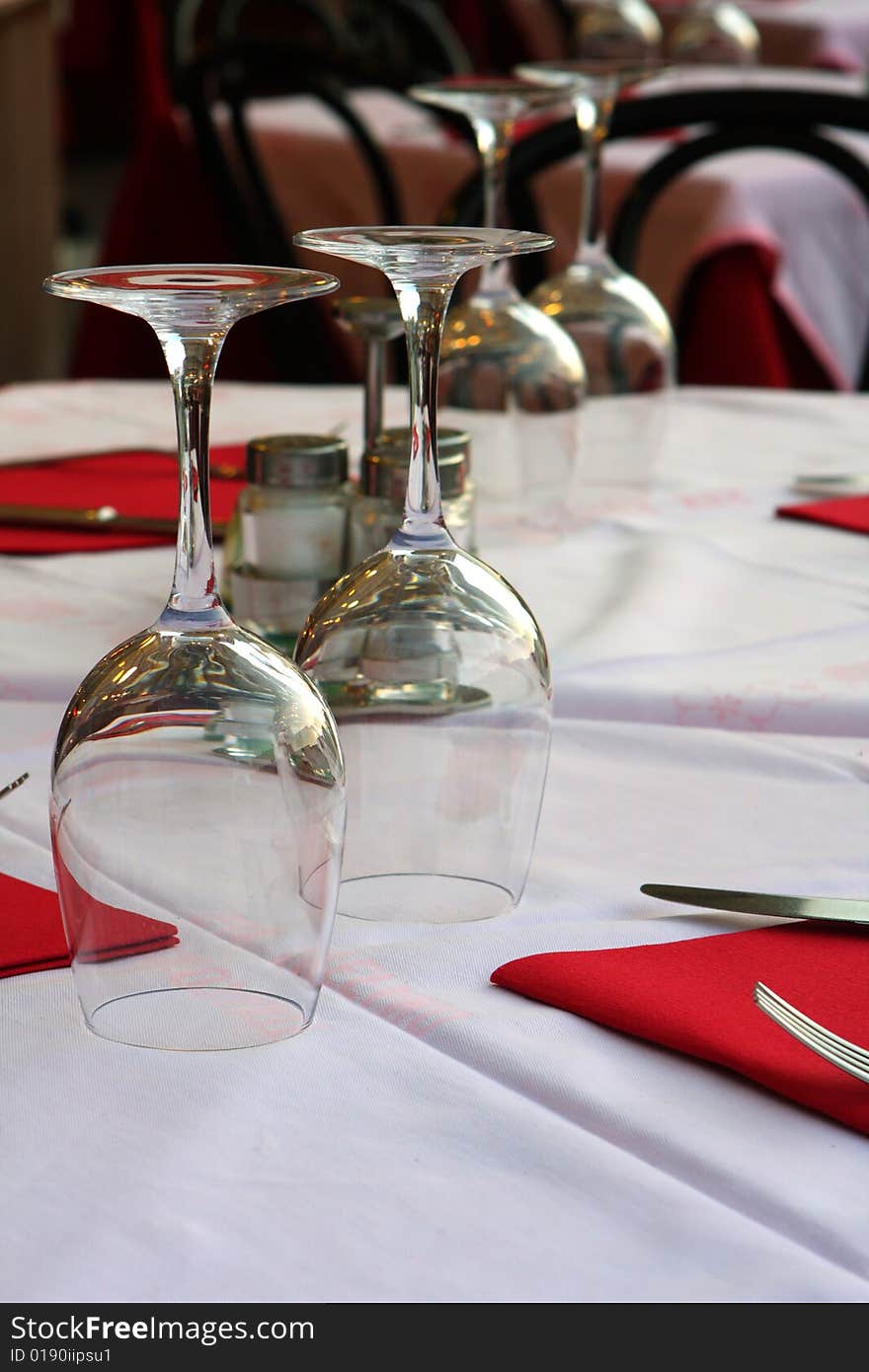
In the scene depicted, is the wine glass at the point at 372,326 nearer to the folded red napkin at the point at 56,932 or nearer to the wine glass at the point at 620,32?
the folded red napkin at the point at 56,932

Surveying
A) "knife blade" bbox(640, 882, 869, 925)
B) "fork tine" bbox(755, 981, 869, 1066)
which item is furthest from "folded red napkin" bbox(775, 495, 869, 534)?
"fork tine" bbox(755, 981, 869, 1066)

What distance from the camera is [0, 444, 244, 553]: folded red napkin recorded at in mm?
1132

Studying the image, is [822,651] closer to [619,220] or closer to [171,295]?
[171,295]

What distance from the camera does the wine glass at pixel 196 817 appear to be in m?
0.54

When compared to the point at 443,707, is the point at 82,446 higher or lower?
lower

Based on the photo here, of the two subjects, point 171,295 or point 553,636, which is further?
point 553,636

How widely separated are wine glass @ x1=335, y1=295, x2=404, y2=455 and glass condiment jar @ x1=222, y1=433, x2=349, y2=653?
3cm

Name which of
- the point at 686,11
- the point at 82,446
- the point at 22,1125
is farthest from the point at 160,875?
the point at 686,11

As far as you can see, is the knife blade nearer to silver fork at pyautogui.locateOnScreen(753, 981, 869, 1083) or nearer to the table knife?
silver fork at pyautogui.locateOnScreen(753, 981, 869, 1083)

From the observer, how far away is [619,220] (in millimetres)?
1995

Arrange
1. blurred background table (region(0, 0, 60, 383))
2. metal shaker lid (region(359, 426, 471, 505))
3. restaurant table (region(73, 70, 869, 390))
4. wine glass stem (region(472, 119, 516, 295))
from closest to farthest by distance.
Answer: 1. metal shaker lid (region(359, 426, 471, 505))
2. wine glass stem (region(472, 119, 516, 295))
3. restaurant table (region(73, 70, 869, 390))
4. blurred background table (region(0, 0, 60, 383))

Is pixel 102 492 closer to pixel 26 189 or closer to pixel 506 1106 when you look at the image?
pixel 506 1106

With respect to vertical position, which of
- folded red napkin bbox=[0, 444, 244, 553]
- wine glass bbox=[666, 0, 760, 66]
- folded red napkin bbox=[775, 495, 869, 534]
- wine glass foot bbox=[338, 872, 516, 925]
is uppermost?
wine glass bbox=[666, 0, 760, 66]
